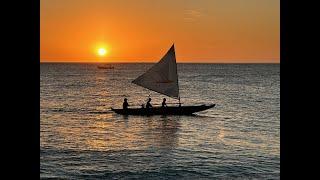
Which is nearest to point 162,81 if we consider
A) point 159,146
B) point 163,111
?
point 163,111

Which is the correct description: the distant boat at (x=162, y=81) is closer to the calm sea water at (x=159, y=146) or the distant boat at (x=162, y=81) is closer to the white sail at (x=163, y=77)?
the white sail at (x=163, y=77)

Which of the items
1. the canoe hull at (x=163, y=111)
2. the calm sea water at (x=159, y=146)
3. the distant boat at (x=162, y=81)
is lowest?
the calm sea water at (x=159, y=146)

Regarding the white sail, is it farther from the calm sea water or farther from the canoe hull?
the calm sea water

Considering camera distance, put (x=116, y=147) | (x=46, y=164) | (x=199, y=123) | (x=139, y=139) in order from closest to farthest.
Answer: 1. (x=46, y=164)
2. (x=116, y=147)
3. (x=139, y=139)
4. (x=199, y=123)

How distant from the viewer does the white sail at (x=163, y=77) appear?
43844mm

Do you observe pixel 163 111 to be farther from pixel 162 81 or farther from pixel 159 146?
pixel 159 146

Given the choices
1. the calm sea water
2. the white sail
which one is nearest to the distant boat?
the white sail

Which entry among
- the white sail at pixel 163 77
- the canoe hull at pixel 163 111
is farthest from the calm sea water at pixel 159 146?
the white sail at pixel 163 77

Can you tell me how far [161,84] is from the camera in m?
44.0

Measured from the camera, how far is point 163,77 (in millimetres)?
44000
